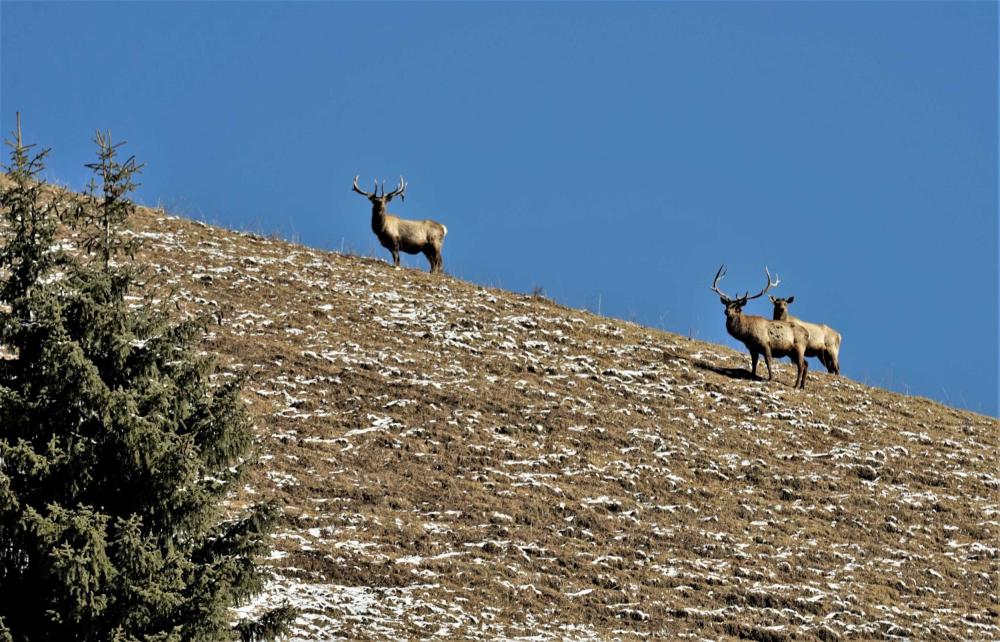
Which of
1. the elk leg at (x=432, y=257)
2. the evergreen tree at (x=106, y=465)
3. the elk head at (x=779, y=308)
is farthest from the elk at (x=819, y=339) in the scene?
the evergreen tree at (x=106, y=465)

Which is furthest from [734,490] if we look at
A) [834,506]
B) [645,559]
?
[645,559]

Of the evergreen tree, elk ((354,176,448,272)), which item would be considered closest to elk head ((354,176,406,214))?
elk ((354,176,448,272))

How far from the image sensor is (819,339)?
107ft

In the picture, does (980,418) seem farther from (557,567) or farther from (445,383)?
(557,567)

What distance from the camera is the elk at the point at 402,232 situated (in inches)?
1378

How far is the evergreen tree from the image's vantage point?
36.2ft

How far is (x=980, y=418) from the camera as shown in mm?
31844

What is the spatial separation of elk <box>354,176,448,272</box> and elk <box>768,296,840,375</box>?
29.5 feet

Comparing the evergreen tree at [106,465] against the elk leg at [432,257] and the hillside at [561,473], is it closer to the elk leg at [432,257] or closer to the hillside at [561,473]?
the hillside at [561,473]

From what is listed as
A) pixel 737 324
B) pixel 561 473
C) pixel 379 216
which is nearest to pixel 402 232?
pixel 379 216

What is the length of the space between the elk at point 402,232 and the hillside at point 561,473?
93cm

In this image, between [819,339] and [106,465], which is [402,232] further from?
[106,465]

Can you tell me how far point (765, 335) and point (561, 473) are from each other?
969 centimetres

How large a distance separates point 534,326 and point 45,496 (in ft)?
Answer: 68.5
